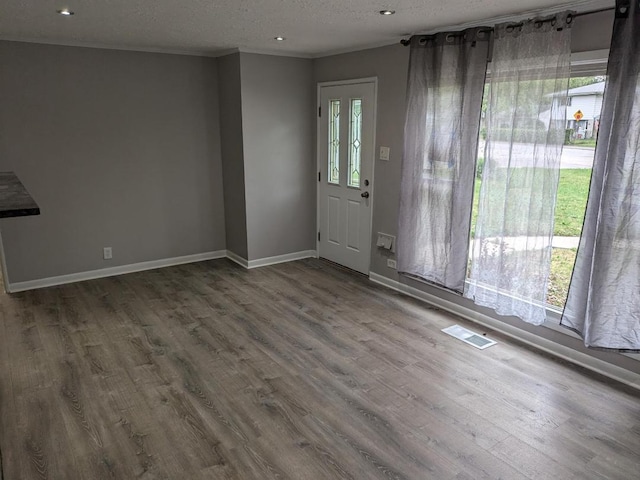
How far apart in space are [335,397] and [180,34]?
10.9 feet

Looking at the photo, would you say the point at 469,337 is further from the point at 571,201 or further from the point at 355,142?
the point at 355,142

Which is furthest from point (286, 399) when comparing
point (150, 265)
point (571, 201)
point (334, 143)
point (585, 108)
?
point (334, 143)

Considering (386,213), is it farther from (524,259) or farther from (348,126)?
(524,259)

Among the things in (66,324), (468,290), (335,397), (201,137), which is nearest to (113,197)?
(201,137)

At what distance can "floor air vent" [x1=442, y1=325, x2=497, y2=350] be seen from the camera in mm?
3529

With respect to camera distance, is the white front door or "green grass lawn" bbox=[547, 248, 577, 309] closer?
"green grass lawn" bbox=[547, 248, 577, 309]

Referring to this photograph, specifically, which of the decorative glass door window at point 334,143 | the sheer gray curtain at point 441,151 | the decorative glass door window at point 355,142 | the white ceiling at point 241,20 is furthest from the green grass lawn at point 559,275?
the decorative glass door window at point 334,143

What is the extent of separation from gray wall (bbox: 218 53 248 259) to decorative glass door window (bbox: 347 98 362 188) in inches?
47.2

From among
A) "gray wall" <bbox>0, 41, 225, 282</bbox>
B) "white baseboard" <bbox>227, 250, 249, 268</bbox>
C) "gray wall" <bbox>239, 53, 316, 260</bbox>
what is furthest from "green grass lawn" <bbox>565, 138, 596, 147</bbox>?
"gray wall" <bbox>0, 41, 225, 282</bbox>

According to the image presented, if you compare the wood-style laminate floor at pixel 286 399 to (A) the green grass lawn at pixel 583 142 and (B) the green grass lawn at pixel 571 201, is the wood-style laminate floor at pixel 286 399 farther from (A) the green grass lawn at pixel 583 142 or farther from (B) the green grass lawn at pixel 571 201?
(A) the green grass lawn at pixel 583 142

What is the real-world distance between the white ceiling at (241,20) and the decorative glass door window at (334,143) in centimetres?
68

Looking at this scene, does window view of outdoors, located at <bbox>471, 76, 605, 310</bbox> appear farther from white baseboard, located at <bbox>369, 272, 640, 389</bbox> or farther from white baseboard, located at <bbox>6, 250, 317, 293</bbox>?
white baseboard, located at <bbox>6, 250, 317, 293</bbox>

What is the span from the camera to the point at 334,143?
17.2ft

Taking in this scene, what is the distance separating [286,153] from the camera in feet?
17.6
